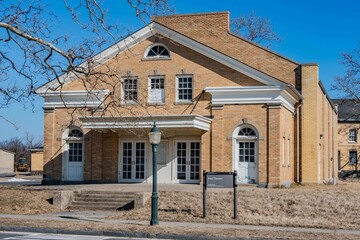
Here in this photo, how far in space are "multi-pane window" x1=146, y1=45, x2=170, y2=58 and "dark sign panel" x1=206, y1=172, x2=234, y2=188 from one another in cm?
1320

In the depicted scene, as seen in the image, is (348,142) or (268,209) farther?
(348,142)

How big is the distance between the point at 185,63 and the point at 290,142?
7.52 metres

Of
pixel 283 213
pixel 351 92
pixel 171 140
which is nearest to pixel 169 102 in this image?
pixel 171 140

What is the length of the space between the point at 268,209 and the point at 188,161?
414 inches

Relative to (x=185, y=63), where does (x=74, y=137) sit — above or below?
below

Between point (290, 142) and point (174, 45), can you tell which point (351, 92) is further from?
point (174, 45)

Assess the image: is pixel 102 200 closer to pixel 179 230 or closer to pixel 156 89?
pixel 179 230

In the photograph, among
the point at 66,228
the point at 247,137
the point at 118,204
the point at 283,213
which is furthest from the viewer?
the point at 247,137

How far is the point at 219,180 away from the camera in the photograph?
66.1 ft

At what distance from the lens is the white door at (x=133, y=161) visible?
31766 mm

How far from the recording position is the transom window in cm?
3224

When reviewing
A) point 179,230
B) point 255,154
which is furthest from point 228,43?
point 179,230

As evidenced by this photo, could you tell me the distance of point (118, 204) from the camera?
23.3 metres

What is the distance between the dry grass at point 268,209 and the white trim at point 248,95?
7317 millimetres
